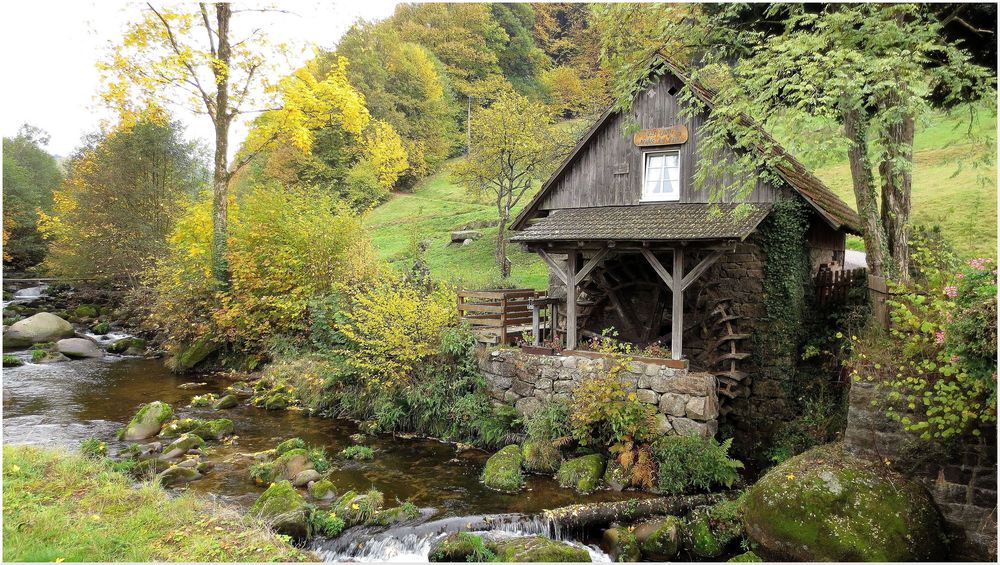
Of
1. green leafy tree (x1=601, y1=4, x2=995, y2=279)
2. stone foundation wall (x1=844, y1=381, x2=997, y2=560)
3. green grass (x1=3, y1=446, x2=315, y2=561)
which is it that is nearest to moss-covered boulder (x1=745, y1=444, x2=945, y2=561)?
stone foundation wall (x1=844, y1=381, x2=997, y2=560)

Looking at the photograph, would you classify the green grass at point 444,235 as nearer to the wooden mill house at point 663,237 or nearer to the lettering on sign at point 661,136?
the wooden mill house at point 663,237

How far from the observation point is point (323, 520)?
23.9 ft

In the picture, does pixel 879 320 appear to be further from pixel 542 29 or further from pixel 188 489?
pixel 542 29

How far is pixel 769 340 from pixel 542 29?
42.9 m

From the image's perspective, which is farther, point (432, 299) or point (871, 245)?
point (432, 299)

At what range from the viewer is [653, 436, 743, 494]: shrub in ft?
28.3

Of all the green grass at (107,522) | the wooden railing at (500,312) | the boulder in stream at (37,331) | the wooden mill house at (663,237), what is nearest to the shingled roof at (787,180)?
the wooden mill house at (663,237)

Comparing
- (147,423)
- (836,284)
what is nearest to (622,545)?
(836,284)

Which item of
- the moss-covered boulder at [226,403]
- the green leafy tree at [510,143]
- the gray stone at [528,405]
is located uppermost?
the green leafy tree at [510,143]

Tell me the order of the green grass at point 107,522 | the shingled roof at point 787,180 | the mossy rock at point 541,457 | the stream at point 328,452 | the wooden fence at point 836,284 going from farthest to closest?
the wooden fence at point 836,284 < the shingled roof at point 787,180 < the mossy rock at point 541,457 < the stream at point 328,452 < the green grass at point 107,522

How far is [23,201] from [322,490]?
101 ft

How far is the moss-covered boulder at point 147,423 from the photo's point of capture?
411 inches

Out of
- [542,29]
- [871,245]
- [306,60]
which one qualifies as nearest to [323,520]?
[871,245]

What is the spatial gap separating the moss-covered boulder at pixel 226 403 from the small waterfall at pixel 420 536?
674cm
